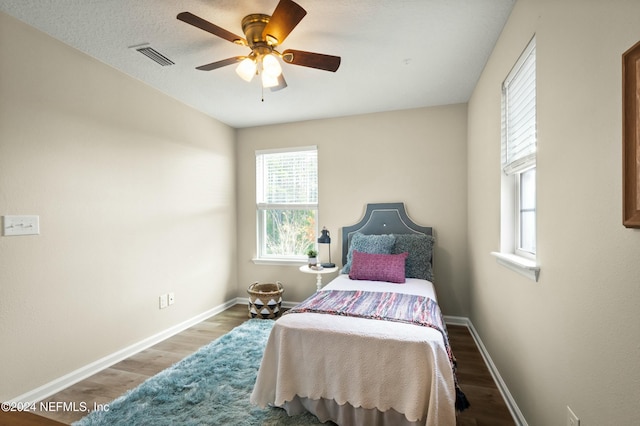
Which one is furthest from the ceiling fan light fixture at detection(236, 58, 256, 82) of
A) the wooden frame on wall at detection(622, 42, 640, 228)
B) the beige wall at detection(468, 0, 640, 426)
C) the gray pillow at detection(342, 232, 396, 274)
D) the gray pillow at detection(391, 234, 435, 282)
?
the gray pillow at detection(391, 234, 435, 282)

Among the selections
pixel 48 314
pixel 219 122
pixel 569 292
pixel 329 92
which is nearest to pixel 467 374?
pixel 569 292

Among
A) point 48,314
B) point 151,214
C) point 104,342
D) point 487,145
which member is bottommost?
point 104,342

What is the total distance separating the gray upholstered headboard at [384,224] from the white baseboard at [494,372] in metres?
1.06

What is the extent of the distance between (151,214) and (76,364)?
137 centimetres

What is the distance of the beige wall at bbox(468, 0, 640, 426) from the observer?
968 mm

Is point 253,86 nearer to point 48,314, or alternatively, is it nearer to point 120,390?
point 48,314

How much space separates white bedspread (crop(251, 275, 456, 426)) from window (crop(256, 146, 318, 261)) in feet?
7.43

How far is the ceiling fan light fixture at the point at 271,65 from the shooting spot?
6.64 ft

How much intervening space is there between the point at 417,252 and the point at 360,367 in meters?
1.90

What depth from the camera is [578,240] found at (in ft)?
4.01

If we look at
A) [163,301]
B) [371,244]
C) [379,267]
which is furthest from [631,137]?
[163,301]

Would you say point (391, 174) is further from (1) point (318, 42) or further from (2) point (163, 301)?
(2) point (163, 301)

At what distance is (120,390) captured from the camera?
7.38 ft

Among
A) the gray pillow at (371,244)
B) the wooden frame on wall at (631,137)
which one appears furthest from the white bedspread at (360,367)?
the gray pillow at (371,244)
